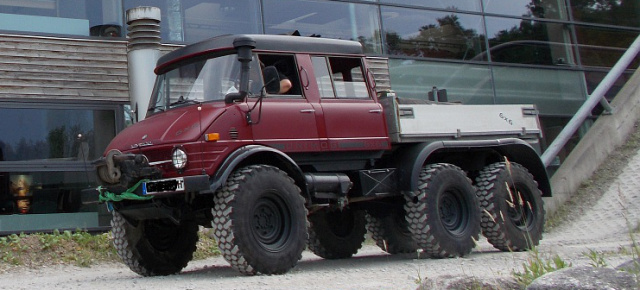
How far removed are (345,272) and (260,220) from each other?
1.04 m

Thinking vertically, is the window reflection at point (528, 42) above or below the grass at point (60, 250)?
above

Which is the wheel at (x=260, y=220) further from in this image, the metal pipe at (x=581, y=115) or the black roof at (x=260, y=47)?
the metal pipe at (x=581, y=115)

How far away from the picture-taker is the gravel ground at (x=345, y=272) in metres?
7.51

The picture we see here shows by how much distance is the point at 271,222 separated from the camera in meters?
8.91

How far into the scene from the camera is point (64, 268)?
1158 centimetres

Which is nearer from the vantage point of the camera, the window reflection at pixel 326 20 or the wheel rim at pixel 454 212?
the wheel rim at pixel 454 212

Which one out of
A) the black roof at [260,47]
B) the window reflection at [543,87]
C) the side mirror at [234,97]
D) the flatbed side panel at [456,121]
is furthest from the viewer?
the window reflection at [543,87]

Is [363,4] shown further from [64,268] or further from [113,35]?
[64,268]

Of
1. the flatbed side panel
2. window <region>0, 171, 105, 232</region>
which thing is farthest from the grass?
the flatbed side panel

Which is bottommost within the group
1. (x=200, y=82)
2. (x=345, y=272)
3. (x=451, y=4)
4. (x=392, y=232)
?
(x=345, y=272)

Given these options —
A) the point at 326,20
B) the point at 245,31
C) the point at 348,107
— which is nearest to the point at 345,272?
the point at 348,107

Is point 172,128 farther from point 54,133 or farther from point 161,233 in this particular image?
point 54,133

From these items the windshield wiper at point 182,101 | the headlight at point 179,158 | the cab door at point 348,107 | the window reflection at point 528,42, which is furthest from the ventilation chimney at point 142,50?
the window reflection at point 528,42

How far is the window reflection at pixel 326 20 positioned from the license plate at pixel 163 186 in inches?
324
